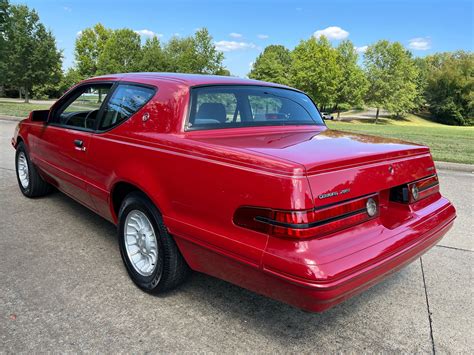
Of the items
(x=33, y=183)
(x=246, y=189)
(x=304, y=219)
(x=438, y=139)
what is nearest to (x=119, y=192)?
(x=246, y=189)

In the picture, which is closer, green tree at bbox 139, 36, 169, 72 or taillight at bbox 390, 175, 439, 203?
taillight at bbox 390, 175, 439, 203

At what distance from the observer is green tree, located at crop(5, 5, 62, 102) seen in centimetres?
3116

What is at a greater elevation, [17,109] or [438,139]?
[17,109]

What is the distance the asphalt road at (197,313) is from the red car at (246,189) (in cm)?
29

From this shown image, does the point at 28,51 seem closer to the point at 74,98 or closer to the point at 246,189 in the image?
the point at 74,98

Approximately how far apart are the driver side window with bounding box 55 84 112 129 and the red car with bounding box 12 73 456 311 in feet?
0.10

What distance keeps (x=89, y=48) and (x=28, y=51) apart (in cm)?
2409

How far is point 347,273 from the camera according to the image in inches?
76.9

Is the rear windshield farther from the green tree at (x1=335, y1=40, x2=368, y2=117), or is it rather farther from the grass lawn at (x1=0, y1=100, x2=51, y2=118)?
the green tree at (x1=335, y1=40, x2=368, y2=117)

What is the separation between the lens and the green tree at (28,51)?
102 feet

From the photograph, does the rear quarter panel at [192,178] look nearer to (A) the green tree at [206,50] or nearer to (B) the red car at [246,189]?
(B) the red car at [246,189]

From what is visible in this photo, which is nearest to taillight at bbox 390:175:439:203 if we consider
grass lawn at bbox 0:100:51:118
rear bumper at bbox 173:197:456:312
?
rear bumper at bbox 173:197:456:312

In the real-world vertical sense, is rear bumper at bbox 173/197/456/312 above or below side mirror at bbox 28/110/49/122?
below

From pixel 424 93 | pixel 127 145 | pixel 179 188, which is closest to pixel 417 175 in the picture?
pixel 179 188
